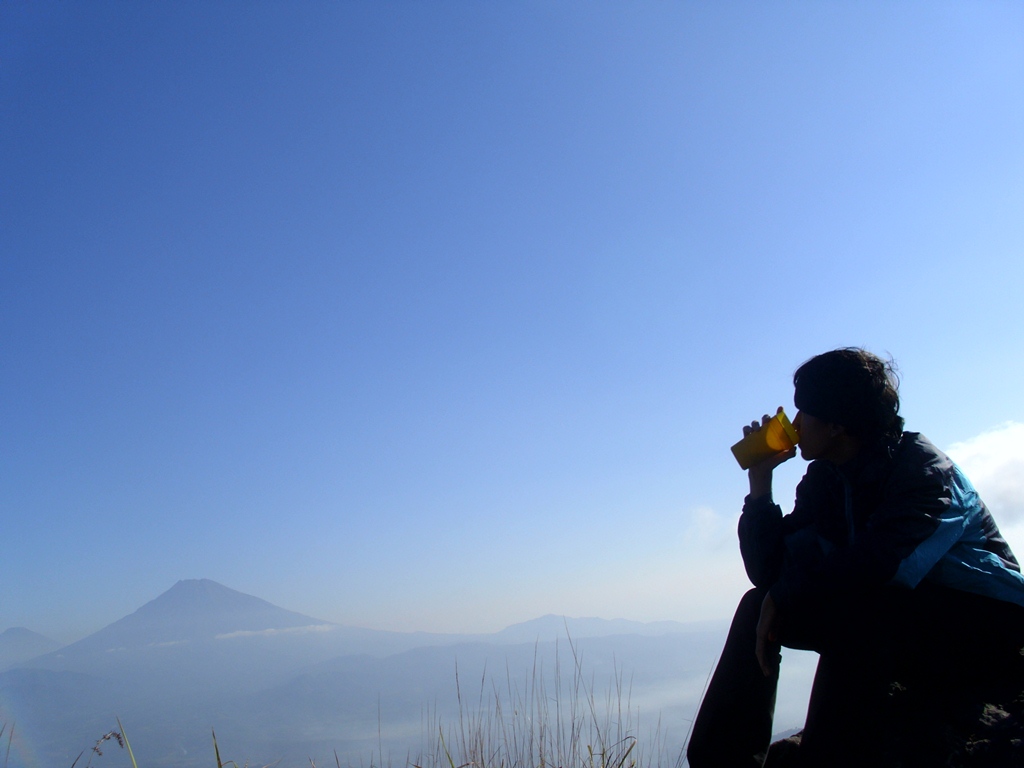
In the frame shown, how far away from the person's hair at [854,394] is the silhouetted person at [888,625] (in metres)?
0.10

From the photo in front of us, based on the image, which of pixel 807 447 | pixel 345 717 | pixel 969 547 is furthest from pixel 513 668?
pixel 345 717

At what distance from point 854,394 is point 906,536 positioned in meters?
0.54

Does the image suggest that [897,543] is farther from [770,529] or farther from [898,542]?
[770,529]

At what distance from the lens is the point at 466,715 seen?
445 centimetres

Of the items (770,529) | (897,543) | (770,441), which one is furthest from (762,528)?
(897,543)

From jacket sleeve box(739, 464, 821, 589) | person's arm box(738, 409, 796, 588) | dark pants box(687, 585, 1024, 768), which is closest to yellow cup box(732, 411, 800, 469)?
person's arm box(738, 409, 796, 588)

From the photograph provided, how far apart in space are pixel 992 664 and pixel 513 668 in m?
3.68

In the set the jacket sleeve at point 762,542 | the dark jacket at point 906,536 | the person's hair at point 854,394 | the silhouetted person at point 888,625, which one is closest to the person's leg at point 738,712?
the silhouetted person at point 888,625

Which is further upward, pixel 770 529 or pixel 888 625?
pixel 770 529

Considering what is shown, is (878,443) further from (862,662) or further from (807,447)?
(862,662)

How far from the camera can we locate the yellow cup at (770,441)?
7.72ft

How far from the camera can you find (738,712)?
198cm

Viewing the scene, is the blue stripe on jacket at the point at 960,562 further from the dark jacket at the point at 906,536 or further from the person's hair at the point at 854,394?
the person's hair at the point at 854,394

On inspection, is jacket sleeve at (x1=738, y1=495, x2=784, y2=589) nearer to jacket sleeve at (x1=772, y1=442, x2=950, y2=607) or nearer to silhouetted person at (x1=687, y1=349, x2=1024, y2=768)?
silhouetted person at (x1=687, y1=349, x2=1024, y2=768)
